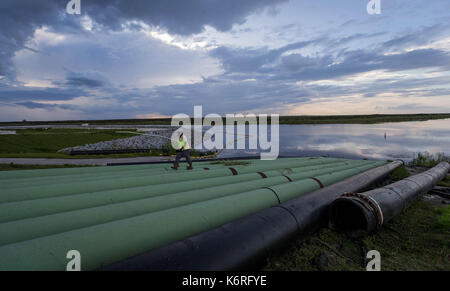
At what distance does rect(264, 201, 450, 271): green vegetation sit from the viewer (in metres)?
3.83

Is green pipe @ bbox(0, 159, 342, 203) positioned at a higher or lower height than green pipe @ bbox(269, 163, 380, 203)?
higher

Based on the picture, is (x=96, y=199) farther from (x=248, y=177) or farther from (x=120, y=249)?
(x=248, y=177)

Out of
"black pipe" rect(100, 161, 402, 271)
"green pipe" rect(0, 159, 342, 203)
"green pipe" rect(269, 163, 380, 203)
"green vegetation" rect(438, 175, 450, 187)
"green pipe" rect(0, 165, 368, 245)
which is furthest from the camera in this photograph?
"green vegetation" rect(438, 175, 450, 187)

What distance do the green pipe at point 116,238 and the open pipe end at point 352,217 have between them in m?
1.95

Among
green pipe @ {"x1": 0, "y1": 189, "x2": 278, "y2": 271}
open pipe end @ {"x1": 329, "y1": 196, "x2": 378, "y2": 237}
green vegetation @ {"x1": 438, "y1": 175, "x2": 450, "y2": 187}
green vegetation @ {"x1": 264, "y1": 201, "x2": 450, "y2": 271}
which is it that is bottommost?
green vegetation @ {"x1": 264, "y1": 201, "x2": 450, "y2": 271}

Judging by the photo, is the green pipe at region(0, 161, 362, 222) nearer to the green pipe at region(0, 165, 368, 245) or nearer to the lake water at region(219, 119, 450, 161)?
the green pipe at region(0, 165, 368, 245)

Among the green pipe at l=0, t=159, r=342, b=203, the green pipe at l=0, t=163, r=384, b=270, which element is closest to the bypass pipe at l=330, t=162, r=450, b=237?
the green pipe at l=0, t=163, r=384, b=270

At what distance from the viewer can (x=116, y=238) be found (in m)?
3.10

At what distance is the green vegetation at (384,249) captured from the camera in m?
3.83

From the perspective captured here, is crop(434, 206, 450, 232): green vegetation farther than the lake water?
No

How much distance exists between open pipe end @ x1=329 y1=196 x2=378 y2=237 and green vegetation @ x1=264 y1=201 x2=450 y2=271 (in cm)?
19

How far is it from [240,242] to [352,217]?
10.3ft
